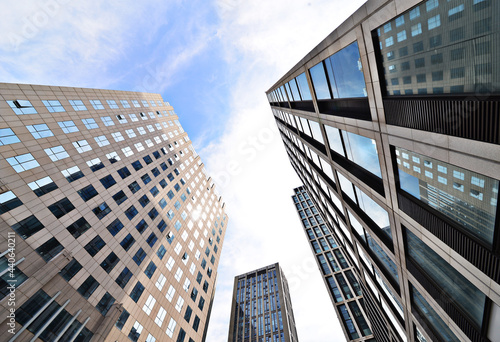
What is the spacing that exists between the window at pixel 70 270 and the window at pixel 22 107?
58.4ft

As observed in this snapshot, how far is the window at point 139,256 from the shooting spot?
27.9m

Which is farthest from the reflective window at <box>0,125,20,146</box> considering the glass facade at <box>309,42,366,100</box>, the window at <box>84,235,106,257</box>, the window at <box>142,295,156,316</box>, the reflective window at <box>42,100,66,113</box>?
the glass facade at <box>309,42,366,100</box>

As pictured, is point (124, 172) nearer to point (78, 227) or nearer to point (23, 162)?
point (78, 227)

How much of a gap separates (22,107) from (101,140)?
9.17 m

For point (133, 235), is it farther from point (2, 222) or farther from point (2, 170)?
point (2, 170)

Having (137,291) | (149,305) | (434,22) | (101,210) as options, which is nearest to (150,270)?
(137,291)

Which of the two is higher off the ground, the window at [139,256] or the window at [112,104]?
the window at [112,104]

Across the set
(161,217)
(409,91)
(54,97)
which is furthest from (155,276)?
(409,91)

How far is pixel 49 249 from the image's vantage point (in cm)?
2027

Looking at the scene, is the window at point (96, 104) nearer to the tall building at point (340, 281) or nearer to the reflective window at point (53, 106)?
the reflective window at point (53, 106)

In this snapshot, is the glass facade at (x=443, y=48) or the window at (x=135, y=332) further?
the window at (x=135, y=332)

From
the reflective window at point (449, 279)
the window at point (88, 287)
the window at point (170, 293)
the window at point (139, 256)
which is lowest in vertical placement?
the window at point (170, 293)

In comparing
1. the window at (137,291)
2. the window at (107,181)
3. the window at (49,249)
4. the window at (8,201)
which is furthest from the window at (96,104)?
the window at (137,291)

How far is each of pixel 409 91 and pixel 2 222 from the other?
30.4 m
